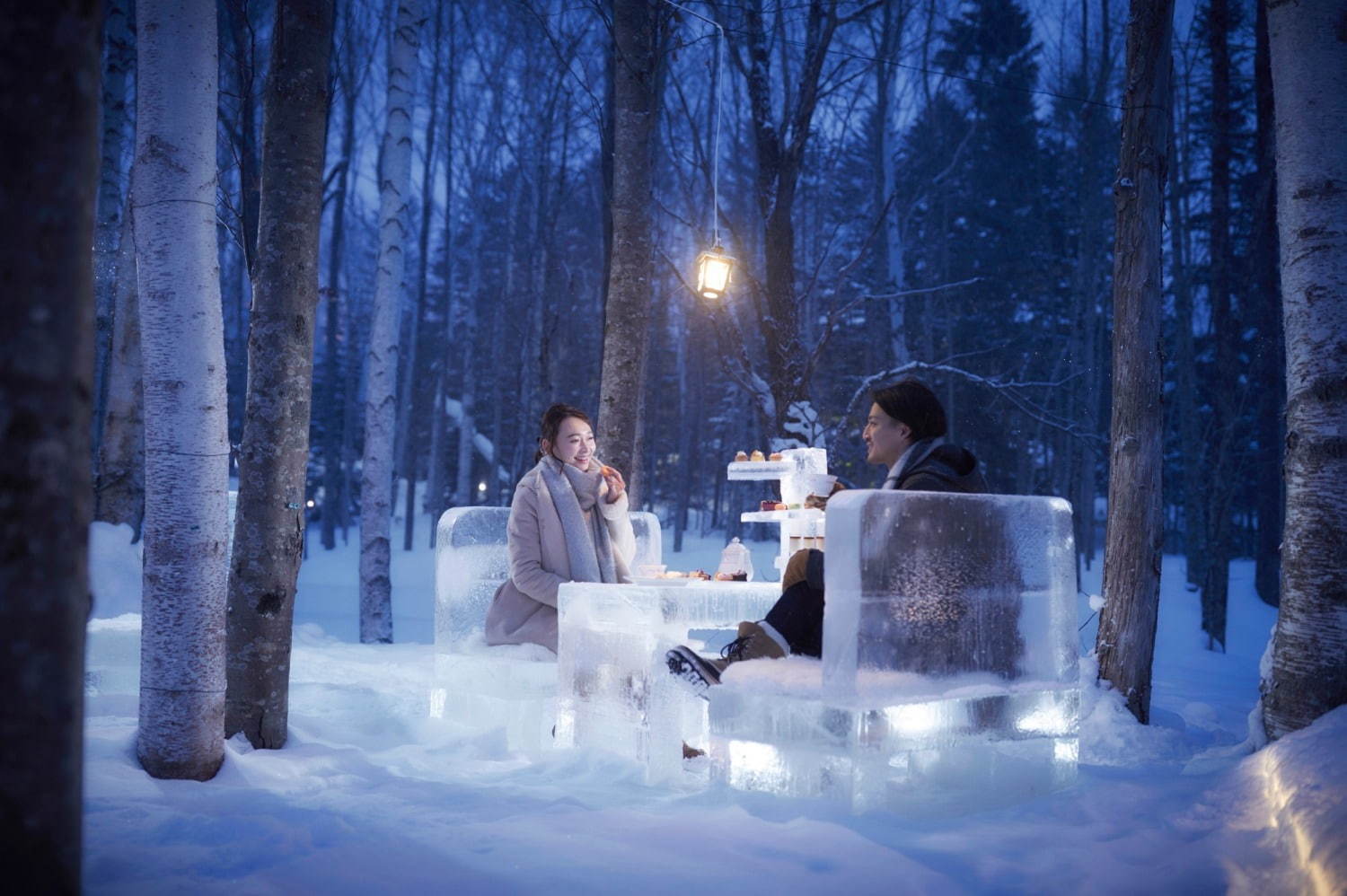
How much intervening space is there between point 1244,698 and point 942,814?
5.73m

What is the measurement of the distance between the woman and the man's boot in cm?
129

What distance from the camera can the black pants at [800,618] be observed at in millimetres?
3889

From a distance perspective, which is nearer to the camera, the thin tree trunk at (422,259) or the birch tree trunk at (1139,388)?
the birch tree trunk at (1139,388)

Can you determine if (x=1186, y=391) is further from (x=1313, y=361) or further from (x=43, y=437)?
(x=43, y=437)

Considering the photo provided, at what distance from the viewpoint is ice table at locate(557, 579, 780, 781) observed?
4.21 meters

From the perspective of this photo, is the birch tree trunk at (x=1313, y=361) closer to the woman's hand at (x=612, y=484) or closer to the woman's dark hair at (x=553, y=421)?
the woman's hand at (x=612, y=484)

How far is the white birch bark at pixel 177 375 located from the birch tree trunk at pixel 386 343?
21.6 ft

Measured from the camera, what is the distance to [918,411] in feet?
13.1

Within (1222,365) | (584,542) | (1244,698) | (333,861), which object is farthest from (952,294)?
(333,861)

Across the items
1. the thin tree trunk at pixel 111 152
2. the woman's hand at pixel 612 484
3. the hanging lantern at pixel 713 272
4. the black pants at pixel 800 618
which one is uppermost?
the thin tree trunk at pixel 111 152

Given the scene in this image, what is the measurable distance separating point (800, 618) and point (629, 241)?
3698mm

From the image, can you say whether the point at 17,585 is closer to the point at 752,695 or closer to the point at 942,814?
the point at 752,695

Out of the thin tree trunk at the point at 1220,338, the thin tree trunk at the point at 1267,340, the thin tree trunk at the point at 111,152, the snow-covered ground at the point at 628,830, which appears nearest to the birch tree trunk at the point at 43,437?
the snow-covered ground at the point at 628,830

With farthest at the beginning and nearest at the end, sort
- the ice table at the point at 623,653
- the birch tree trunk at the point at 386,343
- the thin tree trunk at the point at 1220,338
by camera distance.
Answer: the thin tree trunk at the point at 1220,338 < the birch tree trunk at the point at 386,343 < the ice table at the point at 623,653
